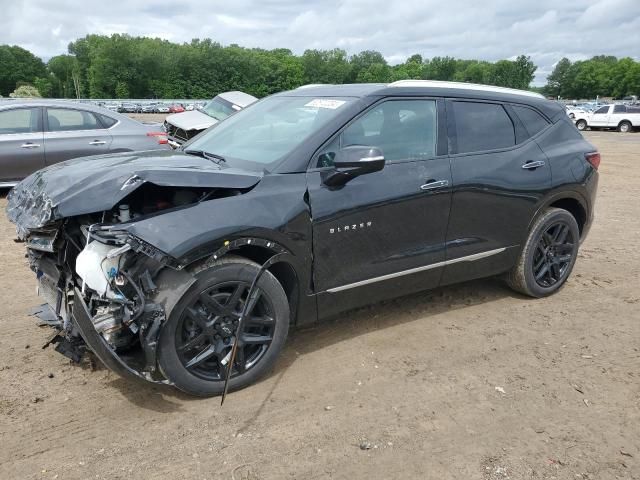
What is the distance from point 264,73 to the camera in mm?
112625

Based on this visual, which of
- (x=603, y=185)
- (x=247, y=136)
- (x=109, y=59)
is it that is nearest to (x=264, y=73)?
(x=109, y=59)

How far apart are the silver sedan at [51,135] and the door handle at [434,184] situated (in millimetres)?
6408

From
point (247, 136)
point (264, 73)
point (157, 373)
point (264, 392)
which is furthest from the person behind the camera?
point (264, 73)

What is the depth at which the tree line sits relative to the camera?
338 ft

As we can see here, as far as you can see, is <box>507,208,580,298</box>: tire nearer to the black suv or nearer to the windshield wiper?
the black suv

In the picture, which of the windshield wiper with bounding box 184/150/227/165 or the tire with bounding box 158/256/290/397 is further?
the windshield wiper with bounding box 184/150/227/165

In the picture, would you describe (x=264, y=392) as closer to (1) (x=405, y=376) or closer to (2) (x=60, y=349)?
(1) (x=405, y=376)

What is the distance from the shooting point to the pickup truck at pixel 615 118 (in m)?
31.7


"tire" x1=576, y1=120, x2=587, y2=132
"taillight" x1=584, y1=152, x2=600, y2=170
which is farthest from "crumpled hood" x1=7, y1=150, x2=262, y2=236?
"tire" x1=576, y1=120, x2=587, y2=132

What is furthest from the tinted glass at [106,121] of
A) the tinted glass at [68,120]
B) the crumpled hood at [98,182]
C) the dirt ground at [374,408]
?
the crumpled hood at [98,182]

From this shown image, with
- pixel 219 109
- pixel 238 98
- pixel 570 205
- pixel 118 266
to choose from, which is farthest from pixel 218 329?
pixel 238 98

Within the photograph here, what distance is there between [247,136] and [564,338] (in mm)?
2878

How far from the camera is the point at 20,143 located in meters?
8.50

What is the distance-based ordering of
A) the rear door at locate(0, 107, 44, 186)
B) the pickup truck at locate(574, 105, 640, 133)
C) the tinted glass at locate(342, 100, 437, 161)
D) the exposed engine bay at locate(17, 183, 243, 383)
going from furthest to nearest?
1. the pickup truck at locate(574, 105, 640, 133)
2. the rear door at locate(0, 107, 44, 186)
3. the tinted glass at locate(342, 100, 437, 161)
4. the exposed engine bay at locate(17, 183, 243, 383)
